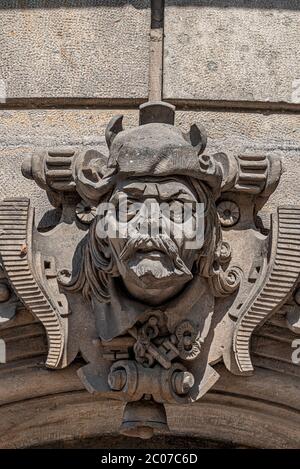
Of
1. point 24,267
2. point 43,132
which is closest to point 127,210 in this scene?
point 24,267

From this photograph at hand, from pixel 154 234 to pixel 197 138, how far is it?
320 mm

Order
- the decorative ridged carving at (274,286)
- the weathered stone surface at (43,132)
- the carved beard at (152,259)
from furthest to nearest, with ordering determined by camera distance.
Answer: the weathered stone surface at (43,132), the decorative ridged carving at (274,286), the carved beard at (152,259)

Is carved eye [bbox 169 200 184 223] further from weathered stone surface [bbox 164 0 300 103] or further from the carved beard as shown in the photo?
weathered stone surface [bbox 164 0 300 103]

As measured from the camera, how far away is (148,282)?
11.9 ft

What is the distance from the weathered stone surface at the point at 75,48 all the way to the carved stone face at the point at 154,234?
1.97ft

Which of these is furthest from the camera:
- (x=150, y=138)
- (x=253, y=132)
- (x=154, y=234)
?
(x=253, y=132)

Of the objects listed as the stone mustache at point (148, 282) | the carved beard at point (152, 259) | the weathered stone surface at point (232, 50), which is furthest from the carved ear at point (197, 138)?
the weathered stone surface at point (232, 50)

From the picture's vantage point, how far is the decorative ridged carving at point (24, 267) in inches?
152

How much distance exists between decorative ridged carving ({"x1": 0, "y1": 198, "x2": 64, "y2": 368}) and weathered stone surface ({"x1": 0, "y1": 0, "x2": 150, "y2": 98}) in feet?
1.60

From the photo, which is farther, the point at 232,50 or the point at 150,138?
the point at 232,50

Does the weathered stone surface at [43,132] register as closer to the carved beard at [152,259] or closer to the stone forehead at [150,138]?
the stone forehead at [150,138]

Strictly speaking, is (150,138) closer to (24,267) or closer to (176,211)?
(176,211)
